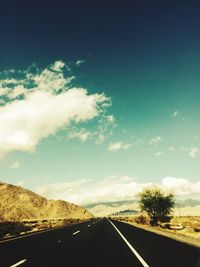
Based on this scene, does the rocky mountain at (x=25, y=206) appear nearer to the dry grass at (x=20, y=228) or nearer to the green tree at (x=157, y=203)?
the green tree at (x=157, y=203)

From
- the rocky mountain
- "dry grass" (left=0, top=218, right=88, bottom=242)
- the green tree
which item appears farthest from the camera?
the rocky mountain

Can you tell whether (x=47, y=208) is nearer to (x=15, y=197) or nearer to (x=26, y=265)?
(x=15, y=197)

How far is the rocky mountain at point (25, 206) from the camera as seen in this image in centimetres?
12496

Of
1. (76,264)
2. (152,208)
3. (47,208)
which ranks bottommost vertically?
(76,264)

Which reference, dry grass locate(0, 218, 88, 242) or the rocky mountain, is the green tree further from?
the rocky mountain

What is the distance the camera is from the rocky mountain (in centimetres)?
12496

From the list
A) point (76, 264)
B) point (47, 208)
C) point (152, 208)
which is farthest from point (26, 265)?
point (47, 208)

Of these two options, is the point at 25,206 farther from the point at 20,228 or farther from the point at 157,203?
the point at 20,228

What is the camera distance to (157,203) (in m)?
64.2

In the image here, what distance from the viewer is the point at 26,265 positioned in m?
8.73

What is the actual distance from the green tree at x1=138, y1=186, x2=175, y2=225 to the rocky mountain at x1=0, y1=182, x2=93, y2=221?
7011 cm

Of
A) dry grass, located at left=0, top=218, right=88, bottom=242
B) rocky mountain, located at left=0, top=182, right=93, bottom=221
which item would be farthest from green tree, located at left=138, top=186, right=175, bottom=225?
rocky mountain, located at left=0, top=182, right=93, bottom=221

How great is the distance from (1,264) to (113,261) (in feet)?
10.8

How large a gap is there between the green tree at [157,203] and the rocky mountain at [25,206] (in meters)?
70.1
